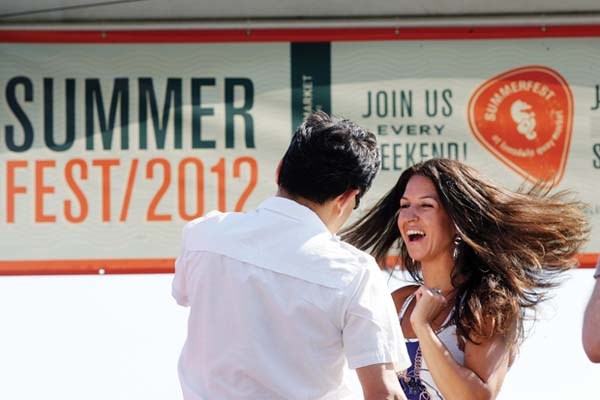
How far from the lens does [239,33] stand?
373 cm

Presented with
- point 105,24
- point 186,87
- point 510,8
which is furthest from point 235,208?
point 510,8

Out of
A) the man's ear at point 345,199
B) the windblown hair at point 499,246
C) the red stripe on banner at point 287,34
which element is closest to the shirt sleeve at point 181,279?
the man's ear at point 345,199

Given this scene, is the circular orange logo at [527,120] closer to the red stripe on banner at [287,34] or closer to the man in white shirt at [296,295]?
the red stripe on banner at [287,34]

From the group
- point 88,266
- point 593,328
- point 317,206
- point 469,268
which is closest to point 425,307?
point 469,268

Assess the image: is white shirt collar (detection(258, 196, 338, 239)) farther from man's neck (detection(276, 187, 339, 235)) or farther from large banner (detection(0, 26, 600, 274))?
large banner (detection(0, 26, 600, 274))

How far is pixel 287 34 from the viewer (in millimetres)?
3719

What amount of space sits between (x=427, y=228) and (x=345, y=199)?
992 mm

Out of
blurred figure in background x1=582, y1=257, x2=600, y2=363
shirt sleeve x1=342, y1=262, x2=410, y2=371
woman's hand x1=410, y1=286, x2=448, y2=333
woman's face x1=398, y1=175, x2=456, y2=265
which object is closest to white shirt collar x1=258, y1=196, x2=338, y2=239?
shirt sleeve x1=342, y1=262, x2=410, y2=371

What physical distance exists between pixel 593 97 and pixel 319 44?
1.00m

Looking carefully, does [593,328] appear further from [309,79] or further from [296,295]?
[309,79]

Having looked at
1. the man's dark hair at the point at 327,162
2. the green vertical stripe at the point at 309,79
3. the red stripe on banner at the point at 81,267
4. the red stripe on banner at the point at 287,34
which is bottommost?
the red stripe on banner at the point at 81,267

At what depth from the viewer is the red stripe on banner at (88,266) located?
3.69 m

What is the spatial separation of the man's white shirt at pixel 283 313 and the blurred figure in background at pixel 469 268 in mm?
845

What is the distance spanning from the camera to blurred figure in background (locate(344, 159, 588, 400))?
2.77 metres
